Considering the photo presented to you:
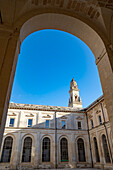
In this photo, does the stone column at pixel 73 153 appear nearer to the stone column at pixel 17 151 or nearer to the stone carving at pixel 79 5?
the stone column at pixel 17 151

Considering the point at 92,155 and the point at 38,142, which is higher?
the point at 38,142

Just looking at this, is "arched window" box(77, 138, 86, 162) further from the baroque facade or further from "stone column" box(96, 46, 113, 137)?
"stone column" box(96, 46, 113, 137)

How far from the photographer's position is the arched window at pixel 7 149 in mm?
19864

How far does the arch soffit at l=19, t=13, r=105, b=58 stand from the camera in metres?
4.21

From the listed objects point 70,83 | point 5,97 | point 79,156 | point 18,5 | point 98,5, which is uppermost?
point 70,83

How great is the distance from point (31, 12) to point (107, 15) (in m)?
2.57

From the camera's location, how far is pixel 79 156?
73.8 feet

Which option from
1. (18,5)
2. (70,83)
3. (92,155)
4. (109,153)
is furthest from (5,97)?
(70,83)

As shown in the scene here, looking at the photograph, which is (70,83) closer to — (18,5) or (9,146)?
(9,146)

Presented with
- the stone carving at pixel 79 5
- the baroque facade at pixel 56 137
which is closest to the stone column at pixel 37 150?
the baroque facade at pixel 56 137

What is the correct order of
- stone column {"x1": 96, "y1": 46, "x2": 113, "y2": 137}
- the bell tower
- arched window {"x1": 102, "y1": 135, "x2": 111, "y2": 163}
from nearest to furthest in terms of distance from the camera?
stone column {"x1": 96, "y1": 46, "x2": 113, "y2": 137} < arched window {"x1": 102, "y1": 135, "x2": 111, "y2": 163} < the bell tower

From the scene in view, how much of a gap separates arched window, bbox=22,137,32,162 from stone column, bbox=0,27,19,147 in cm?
2126

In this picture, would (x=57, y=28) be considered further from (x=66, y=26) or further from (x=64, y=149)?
(x=64, y=149)

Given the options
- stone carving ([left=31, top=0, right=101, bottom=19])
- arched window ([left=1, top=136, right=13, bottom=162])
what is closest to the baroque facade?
arched window ([left=1, top=136, right=13, bottom=162])
